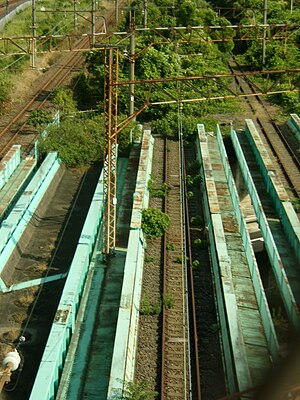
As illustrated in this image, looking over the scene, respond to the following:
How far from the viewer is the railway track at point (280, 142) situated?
16.7 metres

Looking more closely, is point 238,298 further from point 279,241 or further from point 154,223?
point 279,241

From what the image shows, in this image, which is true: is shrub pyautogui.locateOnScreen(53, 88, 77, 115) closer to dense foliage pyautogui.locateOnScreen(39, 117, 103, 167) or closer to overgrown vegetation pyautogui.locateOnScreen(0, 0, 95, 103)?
overgrown vegetation pyautogui.locateOnScreen(0, 0, 95, 103)

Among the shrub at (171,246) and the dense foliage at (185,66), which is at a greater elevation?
the dense foliage at (185,66)

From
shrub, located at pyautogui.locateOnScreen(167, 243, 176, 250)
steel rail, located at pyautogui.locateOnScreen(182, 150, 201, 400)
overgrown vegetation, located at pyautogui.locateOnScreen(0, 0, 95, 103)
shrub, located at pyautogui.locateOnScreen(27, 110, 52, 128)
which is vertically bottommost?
steel rail, located at pyautogui.locateOnScreen(182, 150, 201, 400)

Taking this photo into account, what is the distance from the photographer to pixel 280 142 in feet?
63.6

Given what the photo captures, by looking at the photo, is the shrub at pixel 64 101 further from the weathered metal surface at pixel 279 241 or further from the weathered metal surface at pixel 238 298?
the weathered metal surface at pixel 238 298

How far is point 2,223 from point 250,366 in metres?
6.19

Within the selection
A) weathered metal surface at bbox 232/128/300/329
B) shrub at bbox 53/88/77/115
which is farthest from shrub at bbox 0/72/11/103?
weathered metal surface at bbox 232/128/300/329

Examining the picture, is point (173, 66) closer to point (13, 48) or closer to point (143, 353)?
point (13, 48)

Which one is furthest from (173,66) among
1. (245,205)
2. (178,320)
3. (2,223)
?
(178,320)

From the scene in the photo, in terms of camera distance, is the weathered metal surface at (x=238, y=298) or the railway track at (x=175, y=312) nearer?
the weathered metal surface at (x=238, y=298)

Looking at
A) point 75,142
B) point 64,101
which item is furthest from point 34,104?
point 75,142

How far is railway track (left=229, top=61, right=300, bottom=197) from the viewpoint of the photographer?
1666 centimetres

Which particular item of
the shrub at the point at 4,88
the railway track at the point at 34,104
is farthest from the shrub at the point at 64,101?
the shrub at the point at 4,88
